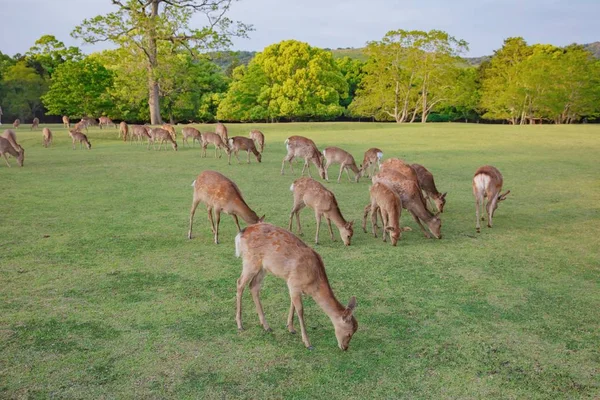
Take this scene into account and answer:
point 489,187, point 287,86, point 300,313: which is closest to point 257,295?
point 300,313

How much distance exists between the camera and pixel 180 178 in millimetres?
12797

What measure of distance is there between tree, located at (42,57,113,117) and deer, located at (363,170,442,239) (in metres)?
40.1

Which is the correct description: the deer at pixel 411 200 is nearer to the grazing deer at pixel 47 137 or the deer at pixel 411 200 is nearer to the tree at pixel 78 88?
the grazing deer at pixel 47 137

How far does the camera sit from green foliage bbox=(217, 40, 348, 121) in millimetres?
50062

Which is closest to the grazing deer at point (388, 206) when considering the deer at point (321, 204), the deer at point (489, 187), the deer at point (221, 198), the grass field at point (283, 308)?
the grass field at point (283, 308)

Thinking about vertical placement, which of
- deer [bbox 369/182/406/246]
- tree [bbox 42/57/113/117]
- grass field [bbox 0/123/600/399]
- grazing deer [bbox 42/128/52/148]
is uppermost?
tree [bbox 42/57/113/117]

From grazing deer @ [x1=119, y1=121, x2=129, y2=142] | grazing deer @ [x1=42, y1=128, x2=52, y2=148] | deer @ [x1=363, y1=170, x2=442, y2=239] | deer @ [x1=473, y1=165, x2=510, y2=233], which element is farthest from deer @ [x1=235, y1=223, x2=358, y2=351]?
grazing deer @ [x1=119, y1=121, x2=129, y2=142]

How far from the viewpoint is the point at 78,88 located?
1585 inches

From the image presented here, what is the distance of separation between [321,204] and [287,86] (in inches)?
1771

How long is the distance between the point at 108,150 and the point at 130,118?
34942 millimetres

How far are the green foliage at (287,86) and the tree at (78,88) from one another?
15.2m

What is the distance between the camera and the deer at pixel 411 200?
288 inches

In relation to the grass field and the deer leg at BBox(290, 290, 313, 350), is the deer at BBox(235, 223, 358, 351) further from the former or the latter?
the grass field

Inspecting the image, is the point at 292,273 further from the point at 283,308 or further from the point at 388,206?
the point at 388,206
